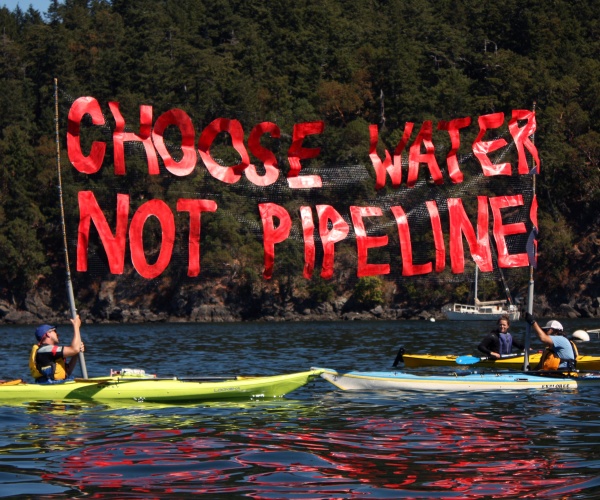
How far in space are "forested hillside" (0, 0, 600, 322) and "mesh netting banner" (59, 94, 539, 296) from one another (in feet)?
1.83

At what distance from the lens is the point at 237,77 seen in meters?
115

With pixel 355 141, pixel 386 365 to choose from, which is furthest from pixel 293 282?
pixel 386 365

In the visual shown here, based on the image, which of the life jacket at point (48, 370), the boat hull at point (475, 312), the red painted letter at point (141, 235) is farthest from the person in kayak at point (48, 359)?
the boat hull at point (475, 312)

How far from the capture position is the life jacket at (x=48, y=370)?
2172 cm

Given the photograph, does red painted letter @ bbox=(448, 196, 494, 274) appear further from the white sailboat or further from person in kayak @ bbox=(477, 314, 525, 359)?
the white sailboat

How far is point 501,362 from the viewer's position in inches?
1107

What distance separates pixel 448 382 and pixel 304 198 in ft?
192

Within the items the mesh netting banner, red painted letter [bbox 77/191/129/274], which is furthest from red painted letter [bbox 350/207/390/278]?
red painted letter [bbox 77/191/129/274]

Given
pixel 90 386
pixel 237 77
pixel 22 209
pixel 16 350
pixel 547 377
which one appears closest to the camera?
pixel 90 386

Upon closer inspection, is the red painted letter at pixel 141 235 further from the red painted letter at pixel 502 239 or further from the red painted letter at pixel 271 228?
the red painted letter at pixel 502 239

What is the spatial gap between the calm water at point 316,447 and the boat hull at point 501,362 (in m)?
5.16

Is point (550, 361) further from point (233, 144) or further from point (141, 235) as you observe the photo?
point (141, 235)

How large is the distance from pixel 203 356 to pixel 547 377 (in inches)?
700

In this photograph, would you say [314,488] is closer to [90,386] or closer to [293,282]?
[90,386]
